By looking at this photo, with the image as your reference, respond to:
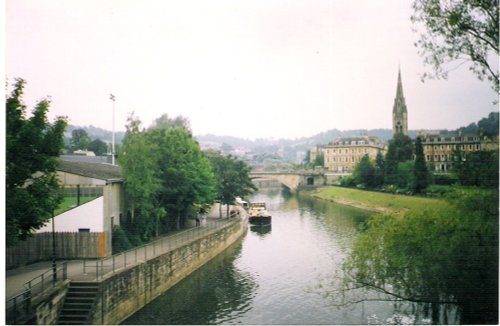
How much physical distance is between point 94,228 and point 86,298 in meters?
3.92

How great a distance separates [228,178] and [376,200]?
877 centimetres

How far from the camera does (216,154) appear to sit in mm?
29609

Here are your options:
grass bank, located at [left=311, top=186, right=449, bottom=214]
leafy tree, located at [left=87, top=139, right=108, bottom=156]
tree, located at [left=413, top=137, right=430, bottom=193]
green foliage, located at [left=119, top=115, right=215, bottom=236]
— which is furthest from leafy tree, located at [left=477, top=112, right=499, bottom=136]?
leafy tree, located at [left=87, top=139, right=108, bottom=156]

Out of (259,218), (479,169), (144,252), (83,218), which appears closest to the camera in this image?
(479,169)

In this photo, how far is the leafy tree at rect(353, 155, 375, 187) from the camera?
25.1m

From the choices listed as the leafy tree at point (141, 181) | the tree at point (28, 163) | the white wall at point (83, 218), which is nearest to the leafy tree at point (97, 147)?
the leafy tree at point (141, 181)

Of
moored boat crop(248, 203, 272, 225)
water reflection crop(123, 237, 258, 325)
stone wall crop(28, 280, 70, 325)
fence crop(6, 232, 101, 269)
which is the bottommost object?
water reflection crop(123, 237, 258, 325)

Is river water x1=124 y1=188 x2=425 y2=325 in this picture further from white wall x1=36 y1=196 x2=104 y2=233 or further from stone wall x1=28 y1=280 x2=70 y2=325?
white wall x1=36 y1=196 x2=104 y2=233

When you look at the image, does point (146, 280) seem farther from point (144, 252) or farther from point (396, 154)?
point (396, 154)

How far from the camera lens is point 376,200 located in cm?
2361

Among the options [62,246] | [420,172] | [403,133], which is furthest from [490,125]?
[62,246]

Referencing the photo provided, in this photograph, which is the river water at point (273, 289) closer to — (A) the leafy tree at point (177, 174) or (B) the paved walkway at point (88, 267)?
(B) the paved walkway at point (88, 267)

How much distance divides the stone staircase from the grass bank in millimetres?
8581

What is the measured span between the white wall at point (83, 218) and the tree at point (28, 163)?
283 centimetres
